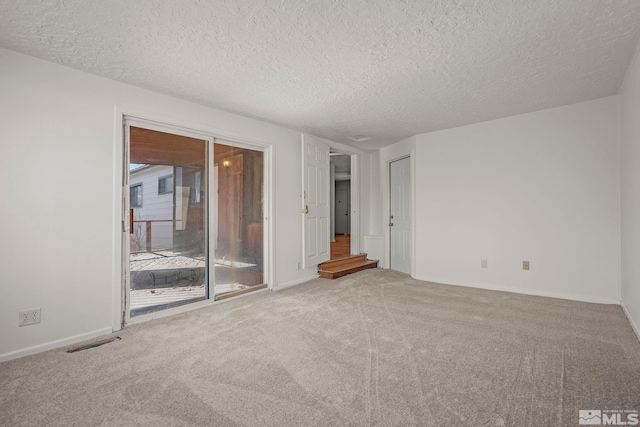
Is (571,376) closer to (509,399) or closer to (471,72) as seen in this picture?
(509,399)

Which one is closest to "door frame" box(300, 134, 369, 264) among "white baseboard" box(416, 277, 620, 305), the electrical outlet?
"white baseboard" box(416, 277, 620, 305)

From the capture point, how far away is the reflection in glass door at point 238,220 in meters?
3.97

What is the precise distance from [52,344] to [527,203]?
17.6 ft

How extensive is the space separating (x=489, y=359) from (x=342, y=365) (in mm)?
1084

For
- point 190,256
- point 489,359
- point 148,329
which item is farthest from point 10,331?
point 489,359

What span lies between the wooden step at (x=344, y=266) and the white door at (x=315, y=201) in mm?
174

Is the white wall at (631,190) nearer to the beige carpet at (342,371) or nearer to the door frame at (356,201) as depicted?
the beige carpet at (342,371)

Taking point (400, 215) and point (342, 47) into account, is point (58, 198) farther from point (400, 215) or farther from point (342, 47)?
point (400, 215)

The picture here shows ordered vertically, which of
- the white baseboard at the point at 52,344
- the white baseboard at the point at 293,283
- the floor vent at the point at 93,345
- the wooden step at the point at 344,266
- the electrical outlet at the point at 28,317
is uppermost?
the electrical outlet at the point at 28,317

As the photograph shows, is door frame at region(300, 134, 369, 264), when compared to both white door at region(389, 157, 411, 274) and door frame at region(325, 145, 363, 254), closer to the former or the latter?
door frame at region(325, 145, 363, 254)

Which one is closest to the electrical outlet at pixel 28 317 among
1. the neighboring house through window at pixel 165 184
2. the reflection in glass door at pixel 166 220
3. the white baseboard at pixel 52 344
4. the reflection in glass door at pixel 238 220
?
the white baseboard at pixel 52 344

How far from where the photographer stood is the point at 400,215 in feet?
19.0

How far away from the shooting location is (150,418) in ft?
5.39

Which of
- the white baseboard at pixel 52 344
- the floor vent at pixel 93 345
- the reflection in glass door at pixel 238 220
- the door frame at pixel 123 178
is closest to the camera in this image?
the white baseboard at pixel 52 344
